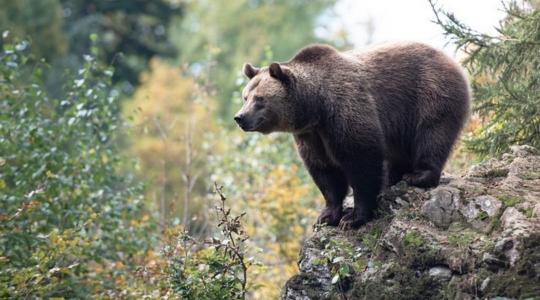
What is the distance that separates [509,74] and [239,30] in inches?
1244

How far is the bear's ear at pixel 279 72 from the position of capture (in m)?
8.66

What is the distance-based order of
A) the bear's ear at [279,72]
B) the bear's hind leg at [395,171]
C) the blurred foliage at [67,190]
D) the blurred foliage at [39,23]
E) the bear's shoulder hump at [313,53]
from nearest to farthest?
1. the bear's ear at [279,72]
2. the bear's shoulder hump at [313,53]
3. the bear's hind leg at [395,171]
4. the blurred foliage at [67,190]
5. the blurred foliage at [39,23]

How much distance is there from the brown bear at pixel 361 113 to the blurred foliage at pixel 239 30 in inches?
1105

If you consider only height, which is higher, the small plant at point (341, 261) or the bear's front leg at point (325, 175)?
the bear's front leg at point (325, 175)

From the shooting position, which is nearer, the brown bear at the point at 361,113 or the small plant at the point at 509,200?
the small plant at the point at 509,200

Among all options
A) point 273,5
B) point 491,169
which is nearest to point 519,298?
point 491,169

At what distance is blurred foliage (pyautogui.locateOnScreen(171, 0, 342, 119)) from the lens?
3828 centimetres

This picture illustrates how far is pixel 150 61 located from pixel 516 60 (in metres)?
29.9

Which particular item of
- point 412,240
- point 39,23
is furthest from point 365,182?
point 39,23

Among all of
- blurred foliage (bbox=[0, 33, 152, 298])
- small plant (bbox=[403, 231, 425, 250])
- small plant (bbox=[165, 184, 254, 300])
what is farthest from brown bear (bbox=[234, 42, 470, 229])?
blurred foliage (bbox=[0, 33, 152, 298])

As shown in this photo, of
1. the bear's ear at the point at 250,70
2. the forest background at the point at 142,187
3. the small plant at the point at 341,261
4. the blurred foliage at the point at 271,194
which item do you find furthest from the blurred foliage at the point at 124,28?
the small plant at the point at 341,261

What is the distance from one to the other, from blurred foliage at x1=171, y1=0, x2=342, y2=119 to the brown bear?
92.1 feet

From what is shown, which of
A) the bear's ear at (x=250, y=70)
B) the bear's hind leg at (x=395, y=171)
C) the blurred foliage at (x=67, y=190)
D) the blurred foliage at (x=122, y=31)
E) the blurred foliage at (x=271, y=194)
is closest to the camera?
the bear's hind leg at (x=395, y=171)

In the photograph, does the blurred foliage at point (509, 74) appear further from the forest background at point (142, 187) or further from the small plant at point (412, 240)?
the small plant at point (412, 240)
